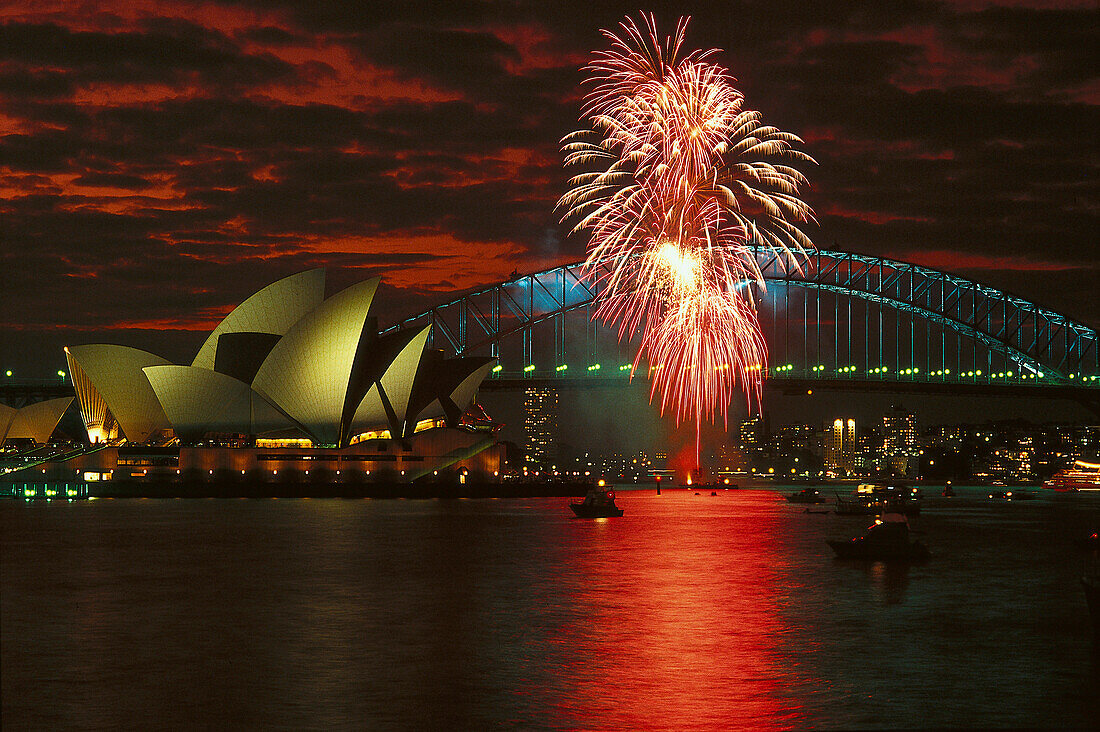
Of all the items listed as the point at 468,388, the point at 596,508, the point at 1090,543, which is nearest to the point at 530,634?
the point at 1090,543

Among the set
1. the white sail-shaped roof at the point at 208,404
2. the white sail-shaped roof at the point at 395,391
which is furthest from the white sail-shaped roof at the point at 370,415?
the white sail-shaped roof at the point at 208,404

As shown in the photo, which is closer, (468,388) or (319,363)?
(319,363)

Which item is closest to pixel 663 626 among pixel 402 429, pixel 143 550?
pixel 143 550

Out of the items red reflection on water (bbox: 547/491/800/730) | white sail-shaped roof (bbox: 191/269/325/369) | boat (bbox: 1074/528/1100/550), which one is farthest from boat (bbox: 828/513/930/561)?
white sail-shaped roof (bbox: 191/269/325/369)

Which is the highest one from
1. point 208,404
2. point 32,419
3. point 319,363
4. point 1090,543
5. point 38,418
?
point 319,363

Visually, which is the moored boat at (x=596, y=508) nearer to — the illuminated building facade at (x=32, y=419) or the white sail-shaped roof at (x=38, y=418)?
the white sail-shaped roof at (x=38, y=418)

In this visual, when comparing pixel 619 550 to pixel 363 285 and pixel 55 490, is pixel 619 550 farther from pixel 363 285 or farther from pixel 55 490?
pixel 55 490

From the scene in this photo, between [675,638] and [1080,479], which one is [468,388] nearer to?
[1080,479]
